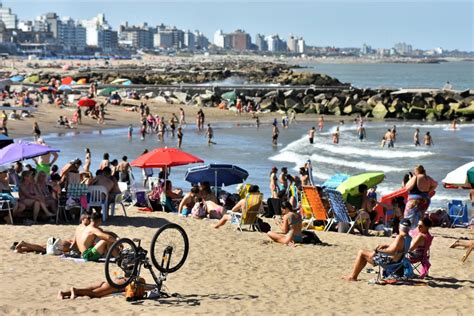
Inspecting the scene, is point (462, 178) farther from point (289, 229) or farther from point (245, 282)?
point (245, 282)

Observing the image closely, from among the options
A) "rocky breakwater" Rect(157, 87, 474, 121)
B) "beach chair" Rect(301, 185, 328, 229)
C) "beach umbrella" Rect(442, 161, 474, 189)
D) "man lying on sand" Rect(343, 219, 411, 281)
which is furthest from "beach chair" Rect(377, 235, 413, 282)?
"rocky breakwater" Rect(157, 87, 474, 121)

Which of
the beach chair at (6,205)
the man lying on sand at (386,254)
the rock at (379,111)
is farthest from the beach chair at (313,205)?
the rock at (379,111)

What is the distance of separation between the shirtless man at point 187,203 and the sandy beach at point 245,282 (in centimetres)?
185

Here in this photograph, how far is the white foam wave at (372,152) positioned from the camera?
30881 millimetres

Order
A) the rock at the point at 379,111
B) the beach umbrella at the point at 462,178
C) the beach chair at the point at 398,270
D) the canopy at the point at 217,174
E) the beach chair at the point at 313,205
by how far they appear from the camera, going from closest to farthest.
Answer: the beach chair at the point at 398,270, the beach umbrella at the point at 462,178, the beach chair at the point at 313,205, the canopy at the point at 217,174, the rock at the point at 379,111

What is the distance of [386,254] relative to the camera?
9.73 metres

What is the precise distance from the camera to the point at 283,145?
110ft

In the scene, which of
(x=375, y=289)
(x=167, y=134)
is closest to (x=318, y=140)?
(x=167, y=134)

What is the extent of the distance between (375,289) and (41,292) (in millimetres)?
3392

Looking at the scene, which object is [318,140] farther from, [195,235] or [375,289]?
[375,289]

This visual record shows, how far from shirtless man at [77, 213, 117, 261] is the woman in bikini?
2.71 meters

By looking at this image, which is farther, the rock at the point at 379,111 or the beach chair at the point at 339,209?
the rock at the point at 379,111

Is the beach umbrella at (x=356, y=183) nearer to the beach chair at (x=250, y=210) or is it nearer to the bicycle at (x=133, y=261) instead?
the beach chair at (x=250, y=210)

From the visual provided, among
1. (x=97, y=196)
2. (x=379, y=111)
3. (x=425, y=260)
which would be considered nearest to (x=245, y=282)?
(x=425, y=260)
